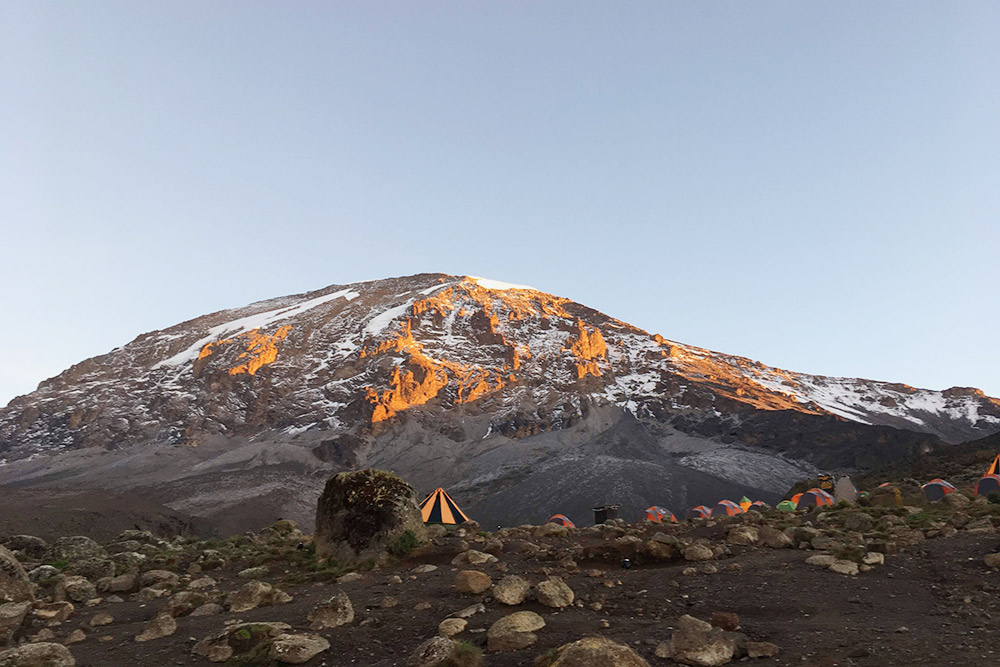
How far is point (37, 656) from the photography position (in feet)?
21.5

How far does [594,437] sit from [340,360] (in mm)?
84416

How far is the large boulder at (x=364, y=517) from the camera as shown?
12461 millimetres

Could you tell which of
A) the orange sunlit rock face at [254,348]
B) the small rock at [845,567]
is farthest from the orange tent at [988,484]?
the orange sunlit rock face at [254,348]

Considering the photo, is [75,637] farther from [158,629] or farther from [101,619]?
[158,629]

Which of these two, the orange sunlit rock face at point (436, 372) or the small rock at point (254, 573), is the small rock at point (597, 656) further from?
the orange sunlit rock face at point (436, 372)

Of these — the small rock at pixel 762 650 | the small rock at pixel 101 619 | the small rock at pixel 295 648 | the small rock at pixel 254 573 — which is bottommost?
the small rock at pixel 254 573

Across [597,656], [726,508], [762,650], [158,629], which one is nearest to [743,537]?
[762,650]

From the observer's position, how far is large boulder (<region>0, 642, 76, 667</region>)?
6387mm

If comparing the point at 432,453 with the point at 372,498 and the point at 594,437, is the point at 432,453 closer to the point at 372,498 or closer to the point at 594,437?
the point at 594,437

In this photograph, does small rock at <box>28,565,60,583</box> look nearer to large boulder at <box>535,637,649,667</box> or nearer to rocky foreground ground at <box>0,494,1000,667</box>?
rocky foreground ground at <box>0,494,1000,667</box>

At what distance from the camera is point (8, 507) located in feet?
188

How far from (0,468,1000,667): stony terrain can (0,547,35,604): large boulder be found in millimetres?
35

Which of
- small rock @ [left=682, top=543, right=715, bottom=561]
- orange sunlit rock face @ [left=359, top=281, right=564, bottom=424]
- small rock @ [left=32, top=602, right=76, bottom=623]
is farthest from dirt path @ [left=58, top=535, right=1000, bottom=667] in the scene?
orange sunlit rock face @ [left=359, top=281, right=564, bottom=424]

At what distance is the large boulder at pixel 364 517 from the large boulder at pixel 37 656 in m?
5.94
